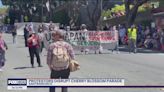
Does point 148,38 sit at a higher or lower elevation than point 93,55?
higher

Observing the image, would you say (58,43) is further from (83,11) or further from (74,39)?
(83,11)

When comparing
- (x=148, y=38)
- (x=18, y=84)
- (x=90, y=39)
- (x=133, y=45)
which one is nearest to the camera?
(x=18, y=84)

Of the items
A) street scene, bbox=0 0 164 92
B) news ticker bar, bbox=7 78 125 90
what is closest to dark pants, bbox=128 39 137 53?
street scene, bbox=0 0 164 92

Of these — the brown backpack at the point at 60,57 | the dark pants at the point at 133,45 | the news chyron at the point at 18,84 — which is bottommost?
the dark pants at the point at 133,45

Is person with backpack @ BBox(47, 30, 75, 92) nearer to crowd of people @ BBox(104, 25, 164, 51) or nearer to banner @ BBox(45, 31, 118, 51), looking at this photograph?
banner @ BBox(45, 31, 118, 51)

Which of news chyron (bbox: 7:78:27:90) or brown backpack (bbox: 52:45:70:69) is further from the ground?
brown backpack (bbox: 52:45:70:69)

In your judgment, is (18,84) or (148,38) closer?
(18,84)

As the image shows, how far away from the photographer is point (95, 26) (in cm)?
6175

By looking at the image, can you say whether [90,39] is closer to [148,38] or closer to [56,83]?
[148,38]

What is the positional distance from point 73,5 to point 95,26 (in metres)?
15.8

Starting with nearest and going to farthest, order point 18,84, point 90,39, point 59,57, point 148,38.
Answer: point 18,84, point 59,57, point 90,39, point 148,38

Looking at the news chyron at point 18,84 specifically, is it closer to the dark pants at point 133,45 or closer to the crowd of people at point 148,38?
the dark pants at point 133,45

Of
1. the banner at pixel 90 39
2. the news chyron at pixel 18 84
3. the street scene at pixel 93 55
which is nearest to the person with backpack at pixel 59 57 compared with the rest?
the street scene at pixel 93 55

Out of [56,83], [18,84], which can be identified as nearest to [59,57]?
[56,83]
